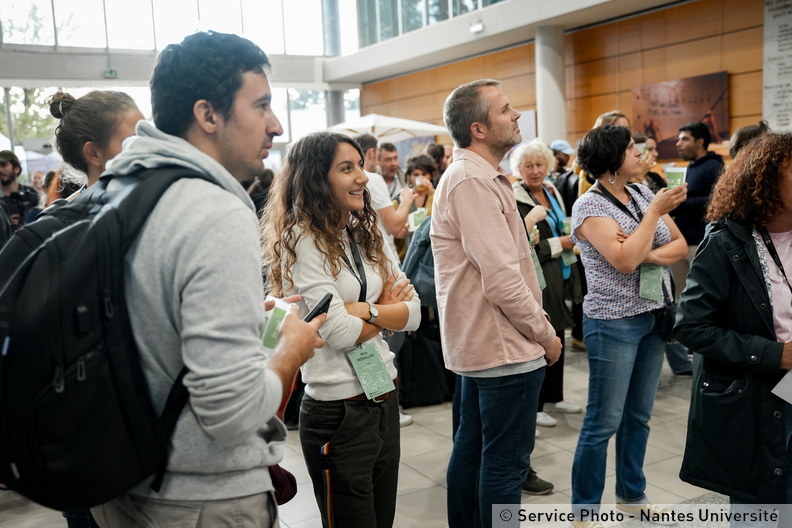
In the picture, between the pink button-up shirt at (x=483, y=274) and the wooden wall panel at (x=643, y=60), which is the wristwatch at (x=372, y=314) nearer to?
the pink button-up shirt at (x=483, y=274)

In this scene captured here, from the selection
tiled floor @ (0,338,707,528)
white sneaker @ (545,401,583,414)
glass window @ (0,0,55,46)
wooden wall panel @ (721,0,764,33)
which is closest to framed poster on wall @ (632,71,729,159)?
wooden wall panel @ (721,0,764,33)

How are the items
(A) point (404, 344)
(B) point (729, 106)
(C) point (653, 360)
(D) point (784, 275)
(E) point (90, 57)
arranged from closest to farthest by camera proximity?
(D) point (784, 275), (C) point (653, 360), (A) point (404, 344), (B) point (729, 106), (E) point (90, 57)

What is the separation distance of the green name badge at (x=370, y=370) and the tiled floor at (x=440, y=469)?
1223 mm

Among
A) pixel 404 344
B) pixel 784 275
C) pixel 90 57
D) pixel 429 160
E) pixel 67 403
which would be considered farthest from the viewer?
pixel 90 57

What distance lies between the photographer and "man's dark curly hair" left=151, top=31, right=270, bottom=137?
120 centimetres

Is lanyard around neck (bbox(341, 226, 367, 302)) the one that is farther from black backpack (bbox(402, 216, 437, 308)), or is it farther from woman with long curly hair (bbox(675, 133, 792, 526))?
black backpack (bbox(402, 216, 437, 308))

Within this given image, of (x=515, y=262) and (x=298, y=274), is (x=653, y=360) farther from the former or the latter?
(x=298, y=274)

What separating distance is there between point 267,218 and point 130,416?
49.5 inches

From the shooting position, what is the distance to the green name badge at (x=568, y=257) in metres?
3.86

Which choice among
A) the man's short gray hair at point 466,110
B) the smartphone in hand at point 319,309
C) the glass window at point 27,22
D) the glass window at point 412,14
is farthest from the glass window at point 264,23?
the smartphone in hand at point 319,309

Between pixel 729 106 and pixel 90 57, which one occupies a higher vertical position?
pixel 90 57

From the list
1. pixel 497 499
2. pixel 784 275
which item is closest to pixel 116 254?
pixel 497 499

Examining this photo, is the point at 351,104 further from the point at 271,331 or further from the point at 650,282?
the point at 271,331

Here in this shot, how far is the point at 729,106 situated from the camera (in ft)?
28.9
